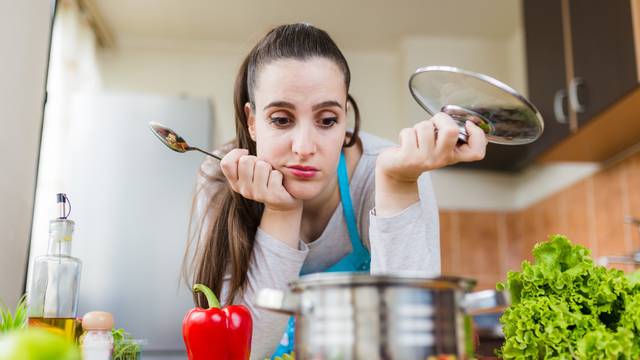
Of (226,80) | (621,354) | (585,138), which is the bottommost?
(621,354)

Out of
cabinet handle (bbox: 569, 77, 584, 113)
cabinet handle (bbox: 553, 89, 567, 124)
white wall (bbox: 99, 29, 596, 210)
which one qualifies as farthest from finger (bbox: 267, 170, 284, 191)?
white wall (bbox: 99, 29, 596, 210)

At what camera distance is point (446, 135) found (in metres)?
0.80

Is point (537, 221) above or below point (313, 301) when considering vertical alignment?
above

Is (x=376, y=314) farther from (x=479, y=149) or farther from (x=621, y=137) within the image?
(x=621, y=137)

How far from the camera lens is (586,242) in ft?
9.57

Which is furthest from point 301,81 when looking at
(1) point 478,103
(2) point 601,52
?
(2) point 601,52

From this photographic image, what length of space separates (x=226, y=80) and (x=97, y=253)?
4.14 feet

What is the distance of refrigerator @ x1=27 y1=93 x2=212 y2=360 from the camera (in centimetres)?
293

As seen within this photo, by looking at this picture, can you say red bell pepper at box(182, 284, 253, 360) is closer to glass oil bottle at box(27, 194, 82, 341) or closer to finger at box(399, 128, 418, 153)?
glass oil bottle at box(27, 194, 82, 341)

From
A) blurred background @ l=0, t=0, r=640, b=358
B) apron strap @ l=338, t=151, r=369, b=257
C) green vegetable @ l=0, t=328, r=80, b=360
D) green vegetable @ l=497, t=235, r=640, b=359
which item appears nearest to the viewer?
green vegetable @ l=0, t=328, r=80, b=360

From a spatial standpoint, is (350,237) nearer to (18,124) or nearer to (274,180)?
(274,180)

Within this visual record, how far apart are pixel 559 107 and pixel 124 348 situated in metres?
2.09

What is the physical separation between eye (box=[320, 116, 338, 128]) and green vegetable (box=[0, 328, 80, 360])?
54cm

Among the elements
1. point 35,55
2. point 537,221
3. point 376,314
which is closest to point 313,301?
point 376,314
